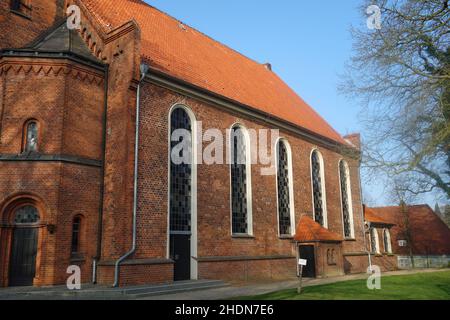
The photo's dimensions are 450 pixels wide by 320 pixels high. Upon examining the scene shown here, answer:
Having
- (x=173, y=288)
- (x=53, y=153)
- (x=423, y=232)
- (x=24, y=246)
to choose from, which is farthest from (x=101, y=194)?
(x=423, y=232)

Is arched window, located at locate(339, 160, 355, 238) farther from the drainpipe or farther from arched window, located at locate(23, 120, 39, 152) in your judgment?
arched window, located at locate(23, 120, 39, 152)

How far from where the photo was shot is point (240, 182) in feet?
61.8

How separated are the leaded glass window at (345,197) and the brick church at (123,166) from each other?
553cm

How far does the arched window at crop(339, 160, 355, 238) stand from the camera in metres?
26.0

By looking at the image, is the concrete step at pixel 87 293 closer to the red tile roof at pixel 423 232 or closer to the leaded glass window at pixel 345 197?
the leaded glass window at pixel 345 197

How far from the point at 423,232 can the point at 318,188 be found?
70.3 ft

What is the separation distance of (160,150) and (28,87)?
4.87 metres

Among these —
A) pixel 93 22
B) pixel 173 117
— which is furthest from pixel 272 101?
pixel 93 22

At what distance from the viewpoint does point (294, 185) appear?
71.7 ft

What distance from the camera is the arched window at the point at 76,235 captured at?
1386 centimetres

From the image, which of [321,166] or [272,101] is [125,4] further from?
[321,166]

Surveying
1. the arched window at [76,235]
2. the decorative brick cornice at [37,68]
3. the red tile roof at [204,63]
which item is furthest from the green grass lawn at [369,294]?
the decorative brick cornice at [37,68]
